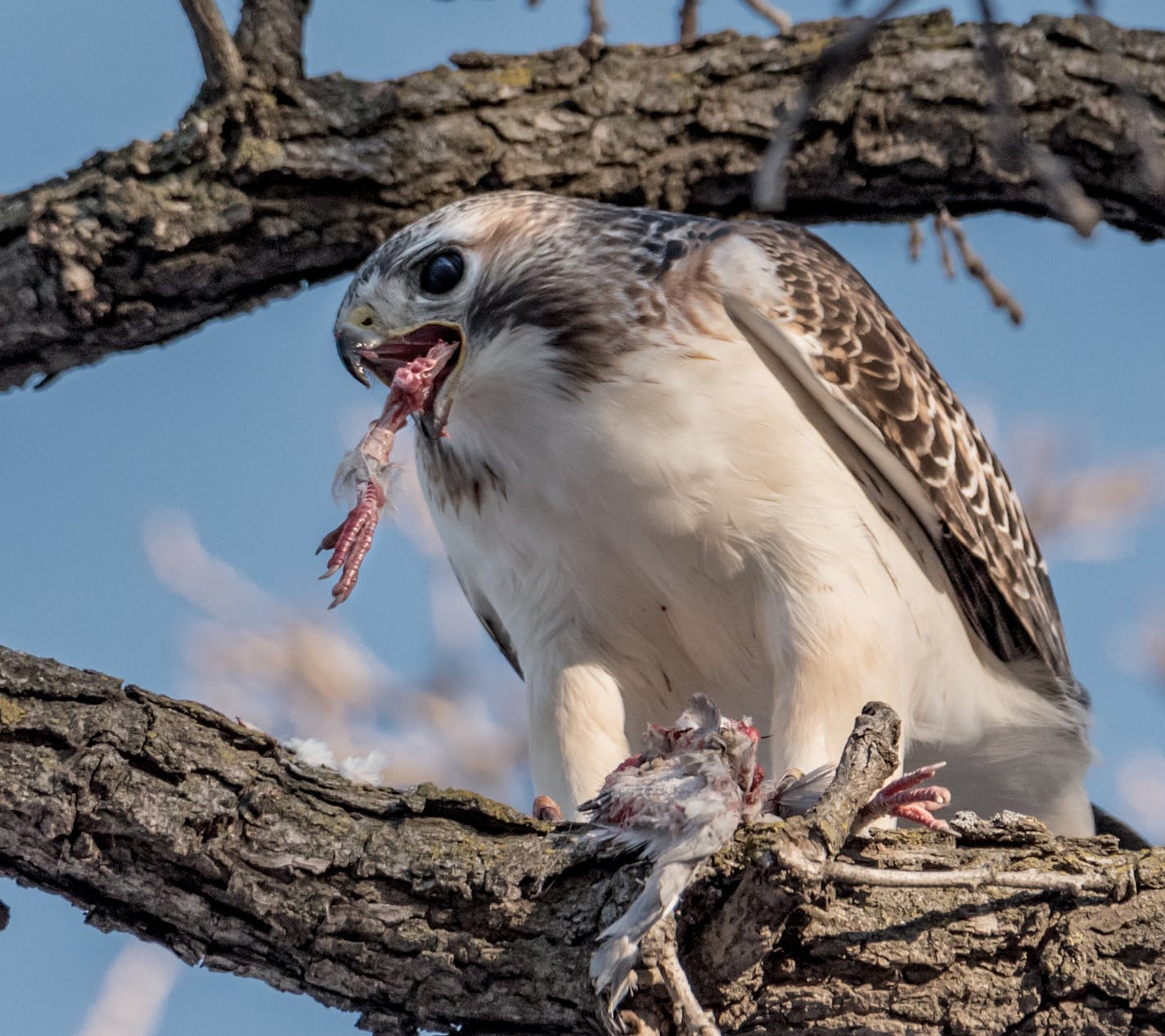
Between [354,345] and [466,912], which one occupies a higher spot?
[354,345]

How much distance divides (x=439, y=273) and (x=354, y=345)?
32 centimetres

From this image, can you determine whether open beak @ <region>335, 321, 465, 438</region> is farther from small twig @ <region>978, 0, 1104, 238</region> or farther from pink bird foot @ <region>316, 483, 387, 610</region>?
small twig @ <region>978, 0, 1104, 238</region>

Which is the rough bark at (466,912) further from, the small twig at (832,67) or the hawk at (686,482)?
the small twig at (832,67)

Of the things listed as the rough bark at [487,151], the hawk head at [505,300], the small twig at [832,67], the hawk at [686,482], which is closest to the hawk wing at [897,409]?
the hawk at [686,482]

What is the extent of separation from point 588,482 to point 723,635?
23.1 inches

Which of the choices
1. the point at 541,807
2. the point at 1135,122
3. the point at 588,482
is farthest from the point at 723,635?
the point at 1135,122

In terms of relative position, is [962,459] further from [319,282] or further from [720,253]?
[319,282]

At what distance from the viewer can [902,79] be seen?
4543 millimetres

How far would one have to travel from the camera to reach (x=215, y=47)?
4.47 meters

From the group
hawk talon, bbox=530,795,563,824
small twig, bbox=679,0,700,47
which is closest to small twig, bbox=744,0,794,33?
small twig, bbox=679,0,700,47

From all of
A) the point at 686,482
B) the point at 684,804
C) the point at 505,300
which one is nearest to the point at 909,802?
the point at 684,804

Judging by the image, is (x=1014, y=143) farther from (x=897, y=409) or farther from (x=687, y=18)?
(x=687, y=18)

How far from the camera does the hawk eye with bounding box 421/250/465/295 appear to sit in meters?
4.05

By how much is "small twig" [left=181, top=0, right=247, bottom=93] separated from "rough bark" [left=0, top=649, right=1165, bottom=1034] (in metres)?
2.44
